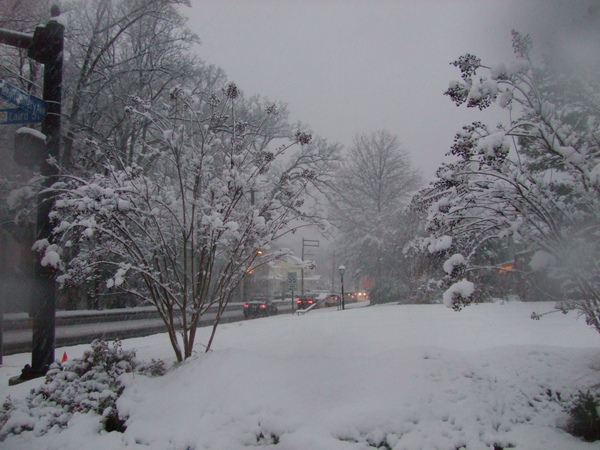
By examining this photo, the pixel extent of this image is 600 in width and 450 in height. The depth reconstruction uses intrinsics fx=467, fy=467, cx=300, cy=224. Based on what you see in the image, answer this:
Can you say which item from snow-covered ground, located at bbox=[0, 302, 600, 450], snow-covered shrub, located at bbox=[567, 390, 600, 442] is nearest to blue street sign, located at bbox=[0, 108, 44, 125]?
snow-covered ground, located at bbox=[0, 302, 600, 450]

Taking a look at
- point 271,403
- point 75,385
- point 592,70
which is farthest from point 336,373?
point 592,70

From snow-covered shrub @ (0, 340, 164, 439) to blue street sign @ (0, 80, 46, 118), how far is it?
335cm

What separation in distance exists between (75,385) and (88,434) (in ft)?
2.83

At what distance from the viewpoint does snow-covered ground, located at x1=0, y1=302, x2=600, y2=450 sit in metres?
4.11

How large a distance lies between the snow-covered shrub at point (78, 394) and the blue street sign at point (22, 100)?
3350 millimetres

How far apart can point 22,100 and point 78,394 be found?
399 centimetres

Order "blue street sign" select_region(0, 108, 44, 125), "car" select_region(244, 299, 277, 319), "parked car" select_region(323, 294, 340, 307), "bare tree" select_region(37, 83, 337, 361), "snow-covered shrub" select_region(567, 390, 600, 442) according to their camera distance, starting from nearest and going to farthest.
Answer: "snow-covered shrub" select_region(567, 390, 600, 442) < "bare tree" select_region(37, 83, 337, 361) < "blue street sign" select_region(0, 108, 44, 125) < "car" select_region(244, 299, 277, 319) < "parked car" select_region(323, 294, 340, 307)

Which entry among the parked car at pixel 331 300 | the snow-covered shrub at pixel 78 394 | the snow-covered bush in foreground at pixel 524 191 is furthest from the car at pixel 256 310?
the snow-covered bush in foreground at pixel 524 191

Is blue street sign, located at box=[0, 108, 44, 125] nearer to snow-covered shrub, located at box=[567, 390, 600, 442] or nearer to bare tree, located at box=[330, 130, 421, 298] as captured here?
snow-covered shrub, located at box=[567, 390, 600, 442]

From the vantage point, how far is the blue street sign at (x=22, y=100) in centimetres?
630

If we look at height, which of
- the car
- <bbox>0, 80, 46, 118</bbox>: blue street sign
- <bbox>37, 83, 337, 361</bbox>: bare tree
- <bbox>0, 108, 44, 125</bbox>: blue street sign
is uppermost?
<bbox>0, 80, 46, 118</bbox>: blue street sign

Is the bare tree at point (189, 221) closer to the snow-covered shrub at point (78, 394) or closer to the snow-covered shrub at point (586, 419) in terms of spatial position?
the snow-covered shrub at point (78, 394)

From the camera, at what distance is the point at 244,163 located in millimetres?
7035

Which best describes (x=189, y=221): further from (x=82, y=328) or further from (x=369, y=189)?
(x=369, y=189)
